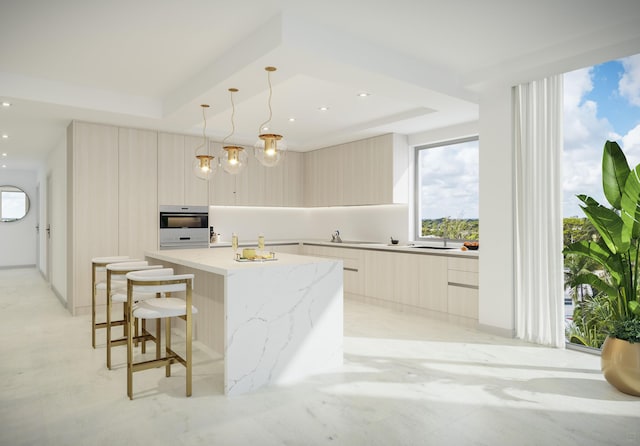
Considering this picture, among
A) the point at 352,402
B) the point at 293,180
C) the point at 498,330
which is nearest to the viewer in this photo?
the point at 352,402

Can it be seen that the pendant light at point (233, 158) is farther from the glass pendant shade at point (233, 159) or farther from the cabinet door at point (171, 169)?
the cabinet door at point (171, 169)

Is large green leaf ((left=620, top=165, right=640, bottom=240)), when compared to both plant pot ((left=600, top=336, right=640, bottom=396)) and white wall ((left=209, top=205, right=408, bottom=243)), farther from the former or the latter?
white wall ((left=209, top=205, right=408, bottom=243))

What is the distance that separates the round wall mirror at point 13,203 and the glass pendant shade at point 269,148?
978 centimetres

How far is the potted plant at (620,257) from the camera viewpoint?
294 cm

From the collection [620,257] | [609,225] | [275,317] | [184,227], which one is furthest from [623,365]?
[184,227]

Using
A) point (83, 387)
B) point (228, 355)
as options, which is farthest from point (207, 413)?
point (83, 387)

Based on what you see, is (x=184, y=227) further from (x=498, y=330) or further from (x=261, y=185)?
(x=498, y=330)

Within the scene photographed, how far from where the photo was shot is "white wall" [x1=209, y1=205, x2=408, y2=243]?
6695mm

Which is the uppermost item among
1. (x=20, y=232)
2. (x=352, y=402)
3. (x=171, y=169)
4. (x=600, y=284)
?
(x=171, y=169)

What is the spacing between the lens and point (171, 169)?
20.1 ft

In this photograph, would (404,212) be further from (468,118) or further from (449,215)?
(468,118)

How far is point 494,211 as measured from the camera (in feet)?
14.6

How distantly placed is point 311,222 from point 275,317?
5188mm

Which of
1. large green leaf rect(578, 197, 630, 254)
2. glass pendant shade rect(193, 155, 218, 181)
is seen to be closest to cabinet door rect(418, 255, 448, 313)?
large green leaf rect(578, 197, 630, 254)
